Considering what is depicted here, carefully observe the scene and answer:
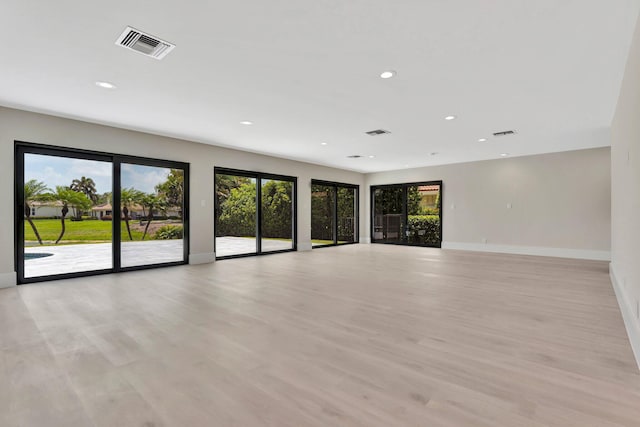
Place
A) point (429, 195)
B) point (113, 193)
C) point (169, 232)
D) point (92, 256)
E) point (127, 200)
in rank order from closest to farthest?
point (92, 256), point (113, 193), point (127, 200), point (169, 232), point (429, 195)

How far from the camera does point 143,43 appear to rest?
2.79 meters

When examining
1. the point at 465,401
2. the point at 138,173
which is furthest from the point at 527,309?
the point at 138,173

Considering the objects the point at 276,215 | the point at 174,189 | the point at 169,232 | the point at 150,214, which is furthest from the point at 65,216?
the point at 276,215

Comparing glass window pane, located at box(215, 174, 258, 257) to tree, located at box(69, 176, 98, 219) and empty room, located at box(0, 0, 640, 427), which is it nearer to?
empty room, located at box(0, 0, 640, 427)

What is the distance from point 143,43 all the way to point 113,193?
3588 millimetres

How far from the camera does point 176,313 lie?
3.32 m

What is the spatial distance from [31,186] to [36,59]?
2556 millimetres

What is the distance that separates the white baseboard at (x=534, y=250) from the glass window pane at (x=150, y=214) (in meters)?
7.29

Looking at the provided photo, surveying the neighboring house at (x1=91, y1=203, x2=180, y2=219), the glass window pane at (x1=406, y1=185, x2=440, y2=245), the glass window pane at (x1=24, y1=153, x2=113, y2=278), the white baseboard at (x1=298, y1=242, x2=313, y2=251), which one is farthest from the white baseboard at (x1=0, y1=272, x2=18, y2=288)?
the glass window pane at (x1=406, y1=185, x2=440, y2=245)

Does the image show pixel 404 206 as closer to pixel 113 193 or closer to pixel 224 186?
pixel 224 186

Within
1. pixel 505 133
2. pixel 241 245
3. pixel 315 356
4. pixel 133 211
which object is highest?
pixel 505 133

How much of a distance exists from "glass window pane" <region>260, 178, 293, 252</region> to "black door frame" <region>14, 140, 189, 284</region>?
1.96 meters

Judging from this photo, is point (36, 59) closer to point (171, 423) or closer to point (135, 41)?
point (135, 41)

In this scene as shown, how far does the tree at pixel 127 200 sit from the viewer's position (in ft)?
18.5
